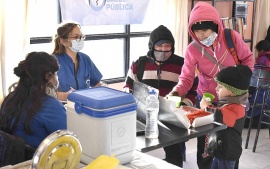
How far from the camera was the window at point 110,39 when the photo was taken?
338 centimetres

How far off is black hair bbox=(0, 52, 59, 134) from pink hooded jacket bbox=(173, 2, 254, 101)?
1.04 meters

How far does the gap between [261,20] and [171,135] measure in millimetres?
4108

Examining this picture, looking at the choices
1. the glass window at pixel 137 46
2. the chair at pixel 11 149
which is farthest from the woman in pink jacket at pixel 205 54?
the glass window at pixel 137 46

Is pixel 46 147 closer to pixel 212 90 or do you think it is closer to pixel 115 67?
pixel 212 90

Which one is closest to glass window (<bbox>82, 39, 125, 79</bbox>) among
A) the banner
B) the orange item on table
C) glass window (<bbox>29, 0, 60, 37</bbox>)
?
the banner

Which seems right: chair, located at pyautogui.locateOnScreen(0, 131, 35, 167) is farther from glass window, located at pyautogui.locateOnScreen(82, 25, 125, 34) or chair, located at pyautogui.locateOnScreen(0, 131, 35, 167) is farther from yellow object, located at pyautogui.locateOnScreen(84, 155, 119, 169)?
glass window, located at pyautogui.locateOnScreen(82, 25, 125, 34)

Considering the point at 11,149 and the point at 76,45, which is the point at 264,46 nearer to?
the point at 76,45

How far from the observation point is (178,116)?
1.94 m

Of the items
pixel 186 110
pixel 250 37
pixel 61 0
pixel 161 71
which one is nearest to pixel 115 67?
pixel 61 0

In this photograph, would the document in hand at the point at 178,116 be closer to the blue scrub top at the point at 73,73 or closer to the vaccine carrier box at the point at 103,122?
the vaccine carrier box at the point at 103,122

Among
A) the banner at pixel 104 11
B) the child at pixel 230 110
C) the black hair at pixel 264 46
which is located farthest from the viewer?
the black hair at pixel 264 46

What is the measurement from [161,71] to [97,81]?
59 centimetres

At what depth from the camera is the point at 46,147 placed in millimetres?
1083

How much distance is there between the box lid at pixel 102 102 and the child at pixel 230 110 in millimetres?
919
